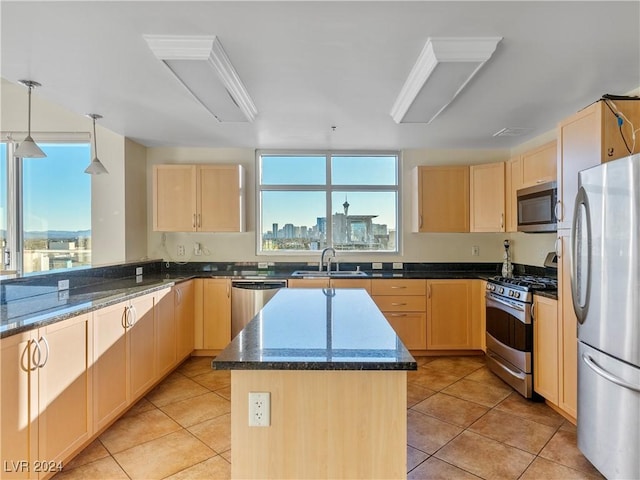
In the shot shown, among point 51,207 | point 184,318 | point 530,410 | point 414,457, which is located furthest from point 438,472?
point 51,207

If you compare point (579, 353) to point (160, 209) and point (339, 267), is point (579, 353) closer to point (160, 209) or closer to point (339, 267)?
point (339, 267)

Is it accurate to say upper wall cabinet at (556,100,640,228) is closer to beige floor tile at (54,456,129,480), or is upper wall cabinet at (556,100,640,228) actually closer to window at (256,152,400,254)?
window at (256,152,400,254)

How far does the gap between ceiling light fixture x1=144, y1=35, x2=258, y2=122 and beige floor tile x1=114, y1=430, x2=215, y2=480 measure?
2.34 m

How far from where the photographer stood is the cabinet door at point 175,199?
3732 mm

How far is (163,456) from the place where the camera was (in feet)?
6.40

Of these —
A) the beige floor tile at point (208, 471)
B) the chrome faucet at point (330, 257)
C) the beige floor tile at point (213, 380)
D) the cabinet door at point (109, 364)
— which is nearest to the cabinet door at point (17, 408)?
the cabinet door at point (109, 364)

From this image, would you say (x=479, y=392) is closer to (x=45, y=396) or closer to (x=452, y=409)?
(x=452, y=409)

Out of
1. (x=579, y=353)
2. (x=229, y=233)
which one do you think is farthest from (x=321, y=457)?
(x=229, y=233)

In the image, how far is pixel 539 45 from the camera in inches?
71.4

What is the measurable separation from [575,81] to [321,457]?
9.24ft

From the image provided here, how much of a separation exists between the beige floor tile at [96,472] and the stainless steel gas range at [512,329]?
291 cm

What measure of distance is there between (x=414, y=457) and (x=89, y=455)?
198 cm

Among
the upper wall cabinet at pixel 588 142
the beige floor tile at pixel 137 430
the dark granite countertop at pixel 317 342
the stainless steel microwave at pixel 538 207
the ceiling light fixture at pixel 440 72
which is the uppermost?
the ceiling light fixture at pixel 440 72

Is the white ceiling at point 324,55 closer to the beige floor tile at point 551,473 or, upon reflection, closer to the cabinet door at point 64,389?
the cabinet door at point 64,389
